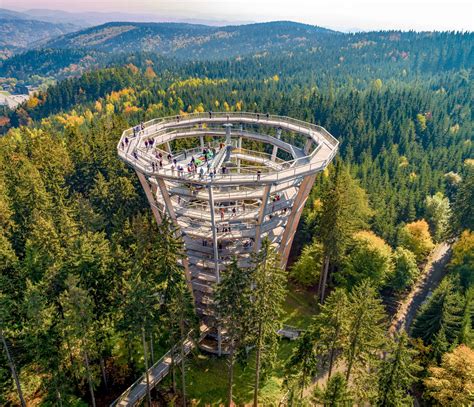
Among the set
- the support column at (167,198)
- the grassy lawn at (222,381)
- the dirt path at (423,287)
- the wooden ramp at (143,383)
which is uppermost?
the support column at (167,198)

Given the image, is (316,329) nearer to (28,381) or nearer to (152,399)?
(152,399)

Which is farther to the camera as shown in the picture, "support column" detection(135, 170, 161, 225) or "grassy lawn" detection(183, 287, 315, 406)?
"support column" detection(135, 170, 161, 225)

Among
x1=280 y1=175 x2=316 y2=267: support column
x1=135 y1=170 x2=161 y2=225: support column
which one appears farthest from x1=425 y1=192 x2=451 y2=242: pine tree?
x1=135 y1=170 x2=161 y2=225: support column

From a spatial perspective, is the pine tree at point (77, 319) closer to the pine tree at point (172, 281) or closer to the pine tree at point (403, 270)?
the pine tree at point (172, 281)

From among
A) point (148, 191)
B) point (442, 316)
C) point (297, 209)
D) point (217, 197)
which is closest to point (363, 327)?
point (442, 316)

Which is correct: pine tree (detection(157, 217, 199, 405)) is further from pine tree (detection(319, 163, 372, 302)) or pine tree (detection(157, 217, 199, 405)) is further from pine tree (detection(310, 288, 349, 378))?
pine tree (detection(319, 163, 372, 302))

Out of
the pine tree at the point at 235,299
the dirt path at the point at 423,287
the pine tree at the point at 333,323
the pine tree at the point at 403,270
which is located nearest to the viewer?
the pine tree at the point at 235,299

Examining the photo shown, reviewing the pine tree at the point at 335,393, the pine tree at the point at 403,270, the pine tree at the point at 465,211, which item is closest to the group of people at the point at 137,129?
the pine tree at the point at 335,393

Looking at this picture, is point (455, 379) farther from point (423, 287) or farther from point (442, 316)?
point (423, 287)
